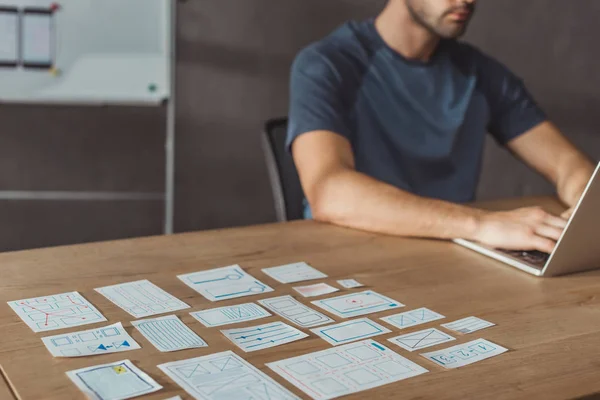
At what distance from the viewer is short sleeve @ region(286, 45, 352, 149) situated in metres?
1.70

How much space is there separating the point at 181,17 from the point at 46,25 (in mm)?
554

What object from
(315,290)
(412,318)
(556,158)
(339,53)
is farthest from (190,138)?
(412,318)

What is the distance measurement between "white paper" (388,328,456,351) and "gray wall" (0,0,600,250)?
2394mm

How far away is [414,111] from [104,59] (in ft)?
4.73

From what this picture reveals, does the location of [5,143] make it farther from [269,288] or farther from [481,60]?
[269,288]

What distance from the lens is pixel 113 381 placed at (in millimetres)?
786

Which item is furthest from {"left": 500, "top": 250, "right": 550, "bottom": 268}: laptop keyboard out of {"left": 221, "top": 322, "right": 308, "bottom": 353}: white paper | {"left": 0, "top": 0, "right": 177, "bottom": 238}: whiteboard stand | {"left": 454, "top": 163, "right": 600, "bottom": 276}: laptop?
{"left": 0, "top": 0, "right": 177, "bottom": 238}: whiteboard stand

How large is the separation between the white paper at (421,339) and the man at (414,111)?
2.13 ft

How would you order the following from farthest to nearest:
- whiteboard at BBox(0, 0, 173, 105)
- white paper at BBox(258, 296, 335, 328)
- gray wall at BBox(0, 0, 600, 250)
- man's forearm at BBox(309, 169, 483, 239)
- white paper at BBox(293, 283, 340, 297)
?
1. gray wall at BBox(0, 0, 600, 250)
2. whiteboard at BBox(0, 0, 173, 105)
3. man's forearm at BBox(309, 169, 483, 239)
4. white paper at BBox(293, 283, 340, 297)
5. white paper at BBox(258, 296, 335, 328)

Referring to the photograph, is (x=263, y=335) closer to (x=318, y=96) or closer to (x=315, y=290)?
(x=315, y=290)

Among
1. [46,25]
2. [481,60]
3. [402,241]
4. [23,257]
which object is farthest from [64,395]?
[46,25]

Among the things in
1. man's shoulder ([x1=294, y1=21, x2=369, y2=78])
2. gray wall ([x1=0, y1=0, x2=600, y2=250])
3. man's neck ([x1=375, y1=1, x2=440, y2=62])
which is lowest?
gray wall ([x1=0, y1=0, x2=600, y2=250])

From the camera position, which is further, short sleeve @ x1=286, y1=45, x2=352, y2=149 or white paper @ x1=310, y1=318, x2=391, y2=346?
short sleeve @ x1=286, y1=45, x2=352, y2=149

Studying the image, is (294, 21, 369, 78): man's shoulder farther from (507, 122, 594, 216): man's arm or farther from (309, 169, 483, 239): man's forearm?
(507, 122, 594, 216): man's arm
